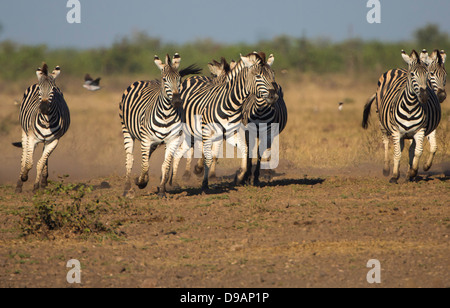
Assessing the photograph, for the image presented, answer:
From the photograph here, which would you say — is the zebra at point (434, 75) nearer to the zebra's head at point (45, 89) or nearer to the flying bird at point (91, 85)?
the zebra's head at point (45, 89)

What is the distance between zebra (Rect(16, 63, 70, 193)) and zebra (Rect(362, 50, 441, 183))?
578cm

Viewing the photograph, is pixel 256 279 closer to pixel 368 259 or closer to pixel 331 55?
pixel 368 259

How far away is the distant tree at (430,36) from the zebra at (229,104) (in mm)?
32435

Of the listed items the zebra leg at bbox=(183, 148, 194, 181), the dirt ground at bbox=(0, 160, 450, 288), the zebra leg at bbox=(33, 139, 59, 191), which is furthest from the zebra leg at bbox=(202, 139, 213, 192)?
the zebra leg at bbox=(33, 139, 59, 191)

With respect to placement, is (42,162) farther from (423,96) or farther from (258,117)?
(423,96)

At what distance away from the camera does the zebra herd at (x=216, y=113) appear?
11.0 meters

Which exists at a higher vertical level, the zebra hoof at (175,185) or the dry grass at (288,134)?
→ the dry grass at (288,134)

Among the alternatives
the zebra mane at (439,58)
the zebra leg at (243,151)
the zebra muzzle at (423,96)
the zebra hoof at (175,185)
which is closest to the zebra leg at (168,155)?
the zebra leg at (243,151)

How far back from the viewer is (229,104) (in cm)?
1130

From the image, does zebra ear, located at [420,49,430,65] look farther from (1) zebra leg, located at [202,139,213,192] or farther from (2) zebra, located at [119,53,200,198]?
(1) zebra leg, located at [202,139,213,192]

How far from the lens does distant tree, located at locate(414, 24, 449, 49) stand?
42.0 meters
